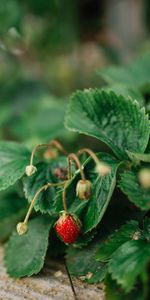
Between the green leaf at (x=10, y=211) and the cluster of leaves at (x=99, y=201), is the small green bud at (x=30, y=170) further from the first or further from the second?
the green leaf at (x=10, y=211)

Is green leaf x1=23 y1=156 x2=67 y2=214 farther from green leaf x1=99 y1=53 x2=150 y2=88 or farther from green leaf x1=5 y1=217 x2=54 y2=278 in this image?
green leaf x1=99 y1=53 x2=150 y2=88

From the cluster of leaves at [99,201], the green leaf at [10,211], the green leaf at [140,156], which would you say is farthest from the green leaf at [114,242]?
the green leaf at [10,211]

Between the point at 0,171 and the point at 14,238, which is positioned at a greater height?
the point at 0,171

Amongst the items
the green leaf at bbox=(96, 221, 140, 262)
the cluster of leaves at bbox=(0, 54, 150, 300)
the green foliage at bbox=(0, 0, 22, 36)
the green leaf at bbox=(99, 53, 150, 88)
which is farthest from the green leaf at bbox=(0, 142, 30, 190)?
the green foliage at bbox=(0, 0, 22, 36)

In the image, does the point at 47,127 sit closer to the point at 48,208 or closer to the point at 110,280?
the point at 48,208

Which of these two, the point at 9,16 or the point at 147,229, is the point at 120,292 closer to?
the point at 147,229

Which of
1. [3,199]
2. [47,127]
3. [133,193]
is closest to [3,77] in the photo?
[47,127]
